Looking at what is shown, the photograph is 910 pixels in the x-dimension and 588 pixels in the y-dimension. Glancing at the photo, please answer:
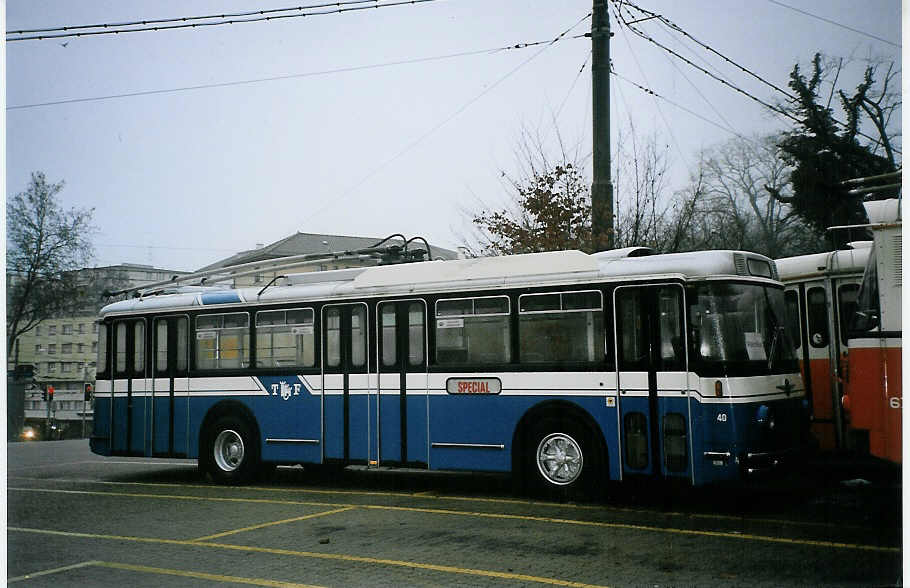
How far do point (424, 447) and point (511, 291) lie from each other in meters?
2.14

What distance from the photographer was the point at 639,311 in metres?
9.80

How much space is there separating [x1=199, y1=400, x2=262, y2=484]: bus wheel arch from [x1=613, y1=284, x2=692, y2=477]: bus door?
5.23 m

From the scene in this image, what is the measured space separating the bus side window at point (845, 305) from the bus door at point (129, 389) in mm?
9290

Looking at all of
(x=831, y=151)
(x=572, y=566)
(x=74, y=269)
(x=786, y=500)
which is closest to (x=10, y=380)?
(x=74, y=269)

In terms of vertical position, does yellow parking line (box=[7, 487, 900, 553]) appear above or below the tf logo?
below

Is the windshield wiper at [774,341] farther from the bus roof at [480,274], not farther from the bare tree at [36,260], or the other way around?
the bare tree at [36,260]

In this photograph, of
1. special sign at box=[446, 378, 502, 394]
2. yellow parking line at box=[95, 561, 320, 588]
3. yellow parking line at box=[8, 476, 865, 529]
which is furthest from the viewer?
special sign at box=[446, 378, 502, 394]

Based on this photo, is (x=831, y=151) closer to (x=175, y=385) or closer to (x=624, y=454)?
(x=624, y=454)

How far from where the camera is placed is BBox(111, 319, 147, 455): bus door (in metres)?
13.3

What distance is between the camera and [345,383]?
11.7m

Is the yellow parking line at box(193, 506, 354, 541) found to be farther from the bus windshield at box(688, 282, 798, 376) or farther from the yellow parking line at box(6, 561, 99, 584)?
the bus windshield at box(688, 282, 798, 376)

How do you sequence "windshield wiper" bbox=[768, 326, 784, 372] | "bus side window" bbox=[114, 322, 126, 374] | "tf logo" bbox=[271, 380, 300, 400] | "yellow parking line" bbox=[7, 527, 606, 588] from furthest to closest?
"bus side window" bbox=[114, 322, 126, 374]
"tf logo" bbox=[271, 380, 300, 400]
"windshield wiper" bbox=[768, 326, 784, 372]
"yellow parking line" bbox=[7, 527, 606, 588]

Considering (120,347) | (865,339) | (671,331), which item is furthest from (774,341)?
(120,347)

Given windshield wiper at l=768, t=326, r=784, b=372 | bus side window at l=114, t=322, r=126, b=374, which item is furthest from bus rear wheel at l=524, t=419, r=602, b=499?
bus side window at l=114, t=322, r=126, b=374
